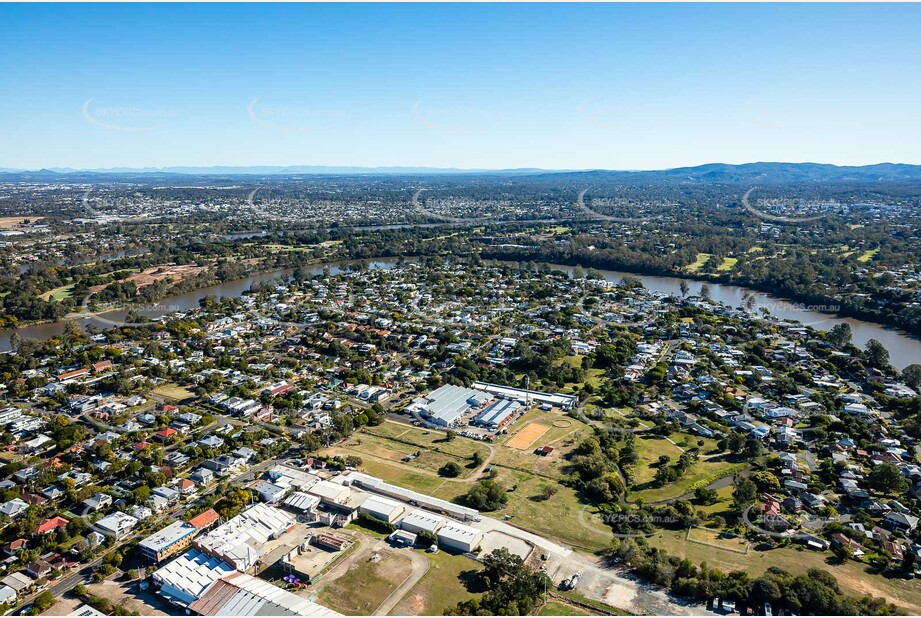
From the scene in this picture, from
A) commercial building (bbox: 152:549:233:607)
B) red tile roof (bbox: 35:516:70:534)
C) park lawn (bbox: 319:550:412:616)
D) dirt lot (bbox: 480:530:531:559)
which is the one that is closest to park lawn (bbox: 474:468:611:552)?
dirt lot (bbox: 480:530:531:559)

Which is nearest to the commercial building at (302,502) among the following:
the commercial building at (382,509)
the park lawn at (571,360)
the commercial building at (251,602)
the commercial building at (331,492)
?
the commercial building at (331,492)

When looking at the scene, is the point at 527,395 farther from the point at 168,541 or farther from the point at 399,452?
the point at 168,541

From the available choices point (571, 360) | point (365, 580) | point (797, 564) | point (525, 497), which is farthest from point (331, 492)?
point (571, 360)

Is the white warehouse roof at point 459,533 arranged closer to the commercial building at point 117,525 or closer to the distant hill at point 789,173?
the commercial building at point 117,525

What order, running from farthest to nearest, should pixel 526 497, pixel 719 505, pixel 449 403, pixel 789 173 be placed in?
pixel 789 173 < pixel 449 403 < pixel 526 497 < pixel 719 505

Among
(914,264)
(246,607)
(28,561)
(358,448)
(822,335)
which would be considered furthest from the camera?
(914,264)

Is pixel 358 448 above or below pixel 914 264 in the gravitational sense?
below

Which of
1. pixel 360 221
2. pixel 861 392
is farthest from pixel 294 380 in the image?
pixel 360 221

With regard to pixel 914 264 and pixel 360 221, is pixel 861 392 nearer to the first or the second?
pixel 914 264
